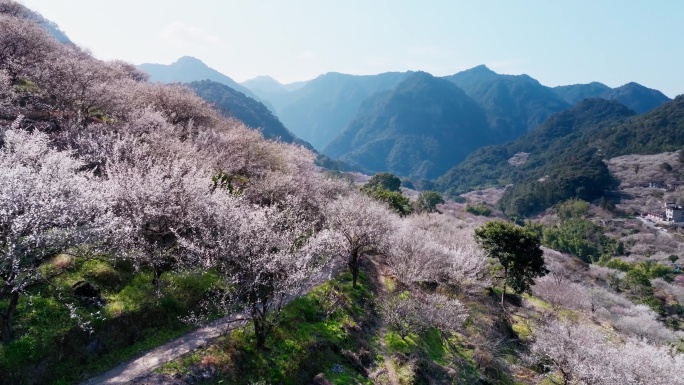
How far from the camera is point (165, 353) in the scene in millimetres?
17781

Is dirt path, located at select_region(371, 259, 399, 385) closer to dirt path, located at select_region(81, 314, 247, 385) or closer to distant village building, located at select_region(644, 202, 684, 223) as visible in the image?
dirt path, located at select_region(81, 314, 247, 385)

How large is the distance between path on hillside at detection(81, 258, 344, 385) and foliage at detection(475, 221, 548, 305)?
26.7m

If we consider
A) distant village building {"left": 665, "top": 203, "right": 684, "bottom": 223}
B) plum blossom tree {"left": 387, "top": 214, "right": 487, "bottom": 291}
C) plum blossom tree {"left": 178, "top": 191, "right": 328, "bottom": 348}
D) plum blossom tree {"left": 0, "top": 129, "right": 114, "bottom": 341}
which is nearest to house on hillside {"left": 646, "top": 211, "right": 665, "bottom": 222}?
distant village building {"left": 665, "top": 203, "right": 684, "bottom": 223}

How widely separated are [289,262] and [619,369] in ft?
75.4

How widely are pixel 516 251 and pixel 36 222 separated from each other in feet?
122

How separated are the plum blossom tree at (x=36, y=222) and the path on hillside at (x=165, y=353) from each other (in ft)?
13.5

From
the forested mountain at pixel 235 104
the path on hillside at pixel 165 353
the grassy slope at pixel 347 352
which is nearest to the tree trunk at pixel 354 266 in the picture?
the grassy slope at pixel 347 352

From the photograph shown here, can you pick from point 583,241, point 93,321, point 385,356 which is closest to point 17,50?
point 93,321

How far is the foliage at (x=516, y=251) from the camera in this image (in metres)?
38.2

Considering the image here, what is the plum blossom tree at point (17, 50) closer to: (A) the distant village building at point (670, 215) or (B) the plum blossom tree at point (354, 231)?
(B) the plum blossom tree at point (354, 231)

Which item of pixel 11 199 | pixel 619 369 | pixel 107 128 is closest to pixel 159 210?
pixel 11 199

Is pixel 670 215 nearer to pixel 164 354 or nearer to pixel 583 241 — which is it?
pixel 583 241

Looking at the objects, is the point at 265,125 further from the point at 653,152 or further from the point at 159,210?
the point at 159,210

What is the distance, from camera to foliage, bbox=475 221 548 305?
3819cm
